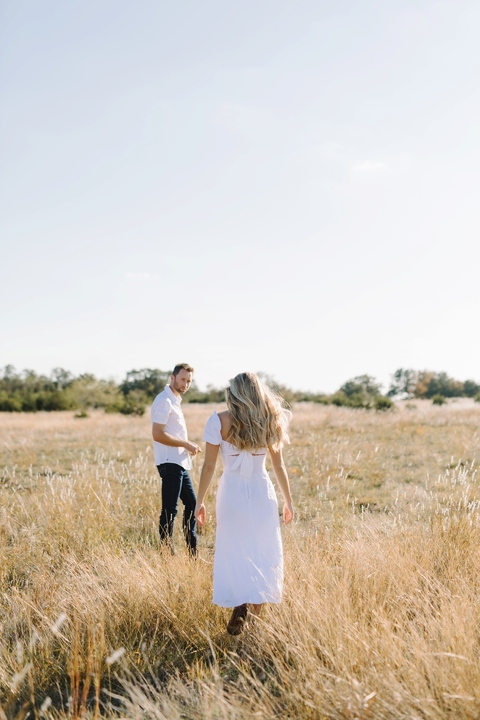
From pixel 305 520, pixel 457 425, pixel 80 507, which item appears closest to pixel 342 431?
pixel 457 425

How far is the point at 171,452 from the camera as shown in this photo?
5949mm

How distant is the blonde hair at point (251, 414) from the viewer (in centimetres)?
403

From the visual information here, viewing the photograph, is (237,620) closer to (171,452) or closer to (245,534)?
(245,534)

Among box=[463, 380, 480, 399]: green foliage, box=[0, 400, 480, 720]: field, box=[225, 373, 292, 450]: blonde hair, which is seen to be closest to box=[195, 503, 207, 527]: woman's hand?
box=[0, 400, 480, 720]: field

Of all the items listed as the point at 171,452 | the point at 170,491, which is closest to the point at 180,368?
the point at 171,452

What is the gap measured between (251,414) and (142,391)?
190 feet

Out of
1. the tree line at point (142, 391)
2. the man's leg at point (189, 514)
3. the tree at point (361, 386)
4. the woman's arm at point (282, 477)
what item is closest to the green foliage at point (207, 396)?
the tree line at point (142, 391)

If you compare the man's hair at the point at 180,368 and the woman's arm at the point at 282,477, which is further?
the man's hair at the point at 180,368

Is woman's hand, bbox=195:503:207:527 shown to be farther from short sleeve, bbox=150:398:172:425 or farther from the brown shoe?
short sleeve, bbox=150:398:172:425

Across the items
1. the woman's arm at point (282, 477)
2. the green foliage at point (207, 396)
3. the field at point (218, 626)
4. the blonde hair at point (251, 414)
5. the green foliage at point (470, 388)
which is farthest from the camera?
the green foliage at point (470, 388)

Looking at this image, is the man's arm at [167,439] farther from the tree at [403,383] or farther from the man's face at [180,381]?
the tree at [403,383]

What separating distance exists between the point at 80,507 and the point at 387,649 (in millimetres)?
4602

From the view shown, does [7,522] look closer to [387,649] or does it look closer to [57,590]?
Result: [57,590]

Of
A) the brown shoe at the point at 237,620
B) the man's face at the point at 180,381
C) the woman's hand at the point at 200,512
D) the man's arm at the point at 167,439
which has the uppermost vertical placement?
the man's face at the point at 180,381
